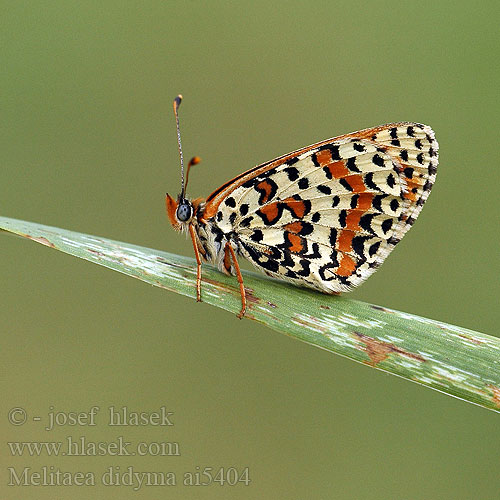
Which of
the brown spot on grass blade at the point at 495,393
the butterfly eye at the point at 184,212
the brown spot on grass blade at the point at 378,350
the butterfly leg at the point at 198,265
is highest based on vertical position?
the butterfly eye at the point at 184,212

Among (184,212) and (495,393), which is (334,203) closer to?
(184,212)

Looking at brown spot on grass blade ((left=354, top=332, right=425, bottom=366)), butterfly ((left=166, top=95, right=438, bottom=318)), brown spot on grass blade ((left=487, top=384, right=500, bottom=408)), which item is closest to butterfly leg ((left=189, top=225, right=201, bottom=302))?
butterfly ((left=166, top=95, right=438, bottom=318))

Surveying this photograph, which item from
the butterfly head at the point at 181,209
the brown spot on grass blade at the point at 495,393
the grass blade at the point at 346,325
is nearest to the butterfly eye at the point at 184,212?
the butterfly head at the point at 181,209

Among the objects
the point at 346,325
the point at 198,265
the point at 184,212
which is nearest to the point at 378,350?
the point at 346,325

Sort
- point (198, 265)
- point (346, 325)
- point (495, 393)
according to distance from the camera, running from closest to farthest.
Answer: point (495, 393)
point (346, 325)
point (198, 265)

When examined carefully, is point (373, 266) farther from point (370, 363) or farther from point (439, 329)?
point (370, 363)

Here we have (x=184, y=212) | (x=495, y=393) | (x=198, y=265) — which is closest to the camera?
(x=495, y=393)

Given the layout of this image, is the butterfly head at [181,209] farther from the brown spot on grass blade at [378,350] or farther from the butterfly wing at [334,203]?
the brown spot on grass blade at [378,350]

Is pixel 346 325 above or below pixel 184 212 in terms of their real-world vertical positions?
below
